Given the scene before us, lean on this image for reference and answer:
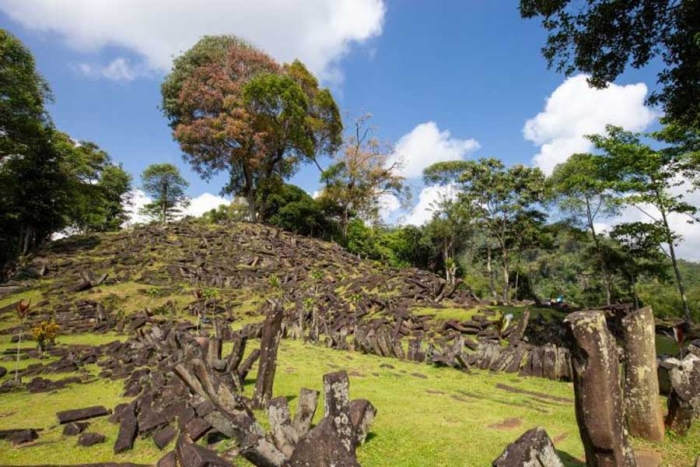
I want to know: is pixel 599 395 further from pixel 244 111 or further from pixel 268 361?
pixel 244 111

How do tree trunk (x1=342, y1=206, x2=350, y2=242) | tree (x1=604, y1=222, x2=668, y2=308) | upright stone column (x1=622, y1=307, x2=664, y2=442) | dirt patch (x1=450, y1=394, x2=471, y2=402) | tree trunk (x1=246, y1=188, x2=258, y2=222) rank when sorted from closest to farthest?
upright stone column (x1=622, y1=307, x2=664, y2=442) < dirt patch (x1=450, y1=394, x2=471, y2=402) < tree (x1=604, y1=222, x2=668, y2=308) < tree trunk (x1=246, y1=188, x2=258, y2=222) < tree trunk (x1=342, y1=206, x2=350, y2=242)

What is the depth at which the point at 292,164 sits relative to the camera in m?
37.6

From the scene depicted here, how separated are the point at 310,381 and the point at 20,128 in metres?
24.5

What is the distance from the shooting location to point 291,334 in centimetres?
1472

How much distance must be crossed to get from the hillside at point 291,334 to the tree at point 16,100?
6.77 meters

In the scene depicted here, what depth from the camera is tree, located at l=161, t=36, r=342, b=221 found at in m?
31.0

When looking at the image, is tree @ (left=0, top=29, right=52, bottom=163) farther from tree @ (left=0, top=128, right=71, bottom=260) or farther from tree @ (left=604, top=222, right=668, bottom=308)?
tree @ (left=604, top=222, right=668, bottom=308)

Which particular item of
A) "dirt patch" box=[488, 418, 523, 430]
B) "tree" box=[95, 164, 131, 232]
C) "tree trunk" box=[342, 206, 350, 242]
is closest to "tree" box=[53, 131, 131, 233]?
"tree" box=[95, 164, 131, 232]

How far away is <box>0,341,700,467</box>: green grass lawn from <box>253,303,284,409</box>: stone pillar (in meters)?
0.42

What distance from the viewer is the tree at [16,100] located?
20938 millimetres

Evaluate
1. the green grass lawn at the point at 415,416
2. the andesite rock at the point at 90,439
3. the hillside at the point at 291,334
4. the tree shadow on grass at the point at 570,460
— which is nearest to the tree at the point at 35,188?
the hillside at the point at 291,334

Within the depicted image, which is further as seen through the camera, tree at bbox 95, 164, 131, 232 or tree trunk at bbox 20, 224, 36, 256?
tree at bbox 95, 164, 131, 232

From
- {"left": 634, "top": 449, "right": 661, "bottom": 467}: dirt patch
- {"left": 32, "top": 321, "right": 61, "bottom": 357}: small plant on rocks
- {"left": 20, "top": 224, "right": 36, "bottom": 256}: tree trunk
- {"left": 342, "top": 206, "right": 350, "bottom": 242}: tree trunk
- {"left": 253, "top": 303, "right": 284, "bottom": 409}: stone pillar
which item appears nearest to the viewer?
{"left": 634, "top": 449, "right": 661, "bottom": 467}: dirt patch

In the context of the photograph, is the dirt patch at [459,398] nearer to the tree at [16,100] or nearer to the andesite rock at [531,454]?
the andesite rock at [531,454]
